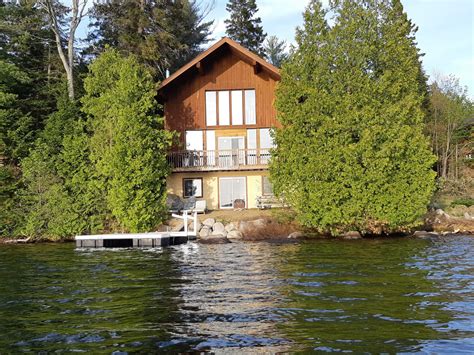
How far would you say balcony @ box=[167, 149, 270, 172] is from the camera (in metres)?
32.0

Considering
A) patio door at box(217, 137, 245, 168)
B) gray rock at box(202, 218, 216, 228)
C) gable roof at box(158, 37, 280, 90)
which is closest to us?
gray rock at box(202, 218, 216, 228)

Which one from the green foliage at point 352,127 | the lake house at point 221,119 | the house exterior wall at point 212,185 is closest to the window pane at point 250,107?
the lake house at point 221,119

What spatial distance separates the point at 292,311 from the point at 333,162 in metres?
15.7

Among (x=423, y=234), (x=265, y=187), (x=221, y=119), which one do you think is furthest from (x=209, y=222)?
(x=423, y=234)

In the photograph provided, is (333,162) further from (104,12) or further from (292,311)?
(104,12)

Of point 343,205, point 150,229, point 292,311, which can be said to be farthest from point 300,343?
point 150,229

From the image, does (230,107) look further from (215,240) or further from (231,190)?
(215,240)

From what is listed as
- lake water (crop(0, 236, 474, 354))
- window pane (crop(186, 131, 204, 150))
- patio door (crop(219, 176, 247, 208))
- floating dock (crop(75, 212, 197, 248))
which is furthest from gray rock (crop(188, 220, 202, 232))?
lake water (crop(0, 236, 474, 354))

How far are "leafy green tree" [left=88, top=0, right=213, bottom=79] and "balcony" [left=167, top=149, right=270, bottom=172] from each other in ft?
26.2

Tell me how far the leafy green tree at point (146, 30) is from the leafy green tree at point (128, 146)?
843 centimetres

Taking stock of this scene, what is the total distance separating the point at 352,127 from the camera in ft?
83.4

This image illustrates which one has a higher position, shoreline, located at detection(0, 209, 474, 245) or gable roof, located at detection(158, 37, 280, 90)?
gable roof, located at detection(158, 37, 280, 90)

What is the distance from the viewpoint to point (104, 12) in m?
39.2

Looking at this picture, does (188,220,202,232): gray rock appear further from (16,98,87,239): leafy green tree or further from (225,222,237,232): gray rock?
(16,98,87,239): leafy green tree
